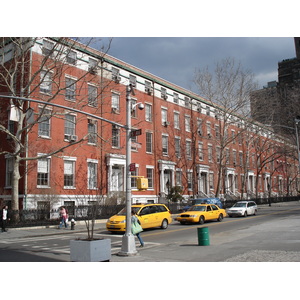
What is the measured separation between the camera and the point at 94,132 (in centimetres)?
→ 3153

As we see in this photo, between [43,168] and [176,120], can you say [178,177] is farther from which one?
[43,168]

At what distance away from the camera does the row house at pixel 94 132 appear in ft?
83.5

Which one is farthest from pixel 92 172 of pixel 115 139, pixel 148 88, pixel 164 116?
pixel 164 116

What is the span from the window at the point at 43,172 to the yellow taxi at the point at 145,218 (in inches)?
392

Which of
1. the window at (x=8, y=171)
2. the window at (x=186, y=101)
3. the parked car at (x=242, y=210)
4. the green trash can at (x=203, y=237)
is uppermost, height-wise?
the window at (x=186, y=101)

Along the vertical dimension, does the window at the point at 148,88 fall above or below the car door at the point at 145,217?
above

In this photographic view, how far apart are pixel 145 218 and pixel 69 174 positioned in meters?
12.2

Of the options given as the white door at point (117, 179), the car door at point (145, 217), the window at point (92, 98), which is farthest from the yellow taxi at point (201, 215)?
the window at point (92, 98)

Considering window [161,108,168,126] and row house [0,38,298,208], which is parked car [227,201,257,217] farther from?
window [161,108,168,126]

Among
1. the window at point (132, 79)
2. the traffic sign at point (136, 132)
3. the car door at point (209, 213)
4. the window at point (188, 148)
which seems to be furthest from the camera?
the window at point (188, 148)

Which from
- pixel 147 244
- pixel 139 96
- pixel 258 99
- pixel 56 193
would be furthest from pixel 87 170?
pixel 258 99

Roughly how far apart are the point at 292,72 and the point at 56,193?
329 feet

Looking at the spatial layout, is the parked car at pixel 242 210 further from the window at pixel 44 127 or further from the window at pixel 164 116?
the window at pixel 44 127

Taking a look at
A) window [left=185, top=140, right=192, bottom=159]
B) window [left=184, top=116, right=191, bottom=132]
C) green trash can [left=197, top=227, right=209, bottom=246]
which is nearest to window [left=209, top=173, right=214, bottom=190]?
window [left=185, top=140, right=192, bottom=159]
